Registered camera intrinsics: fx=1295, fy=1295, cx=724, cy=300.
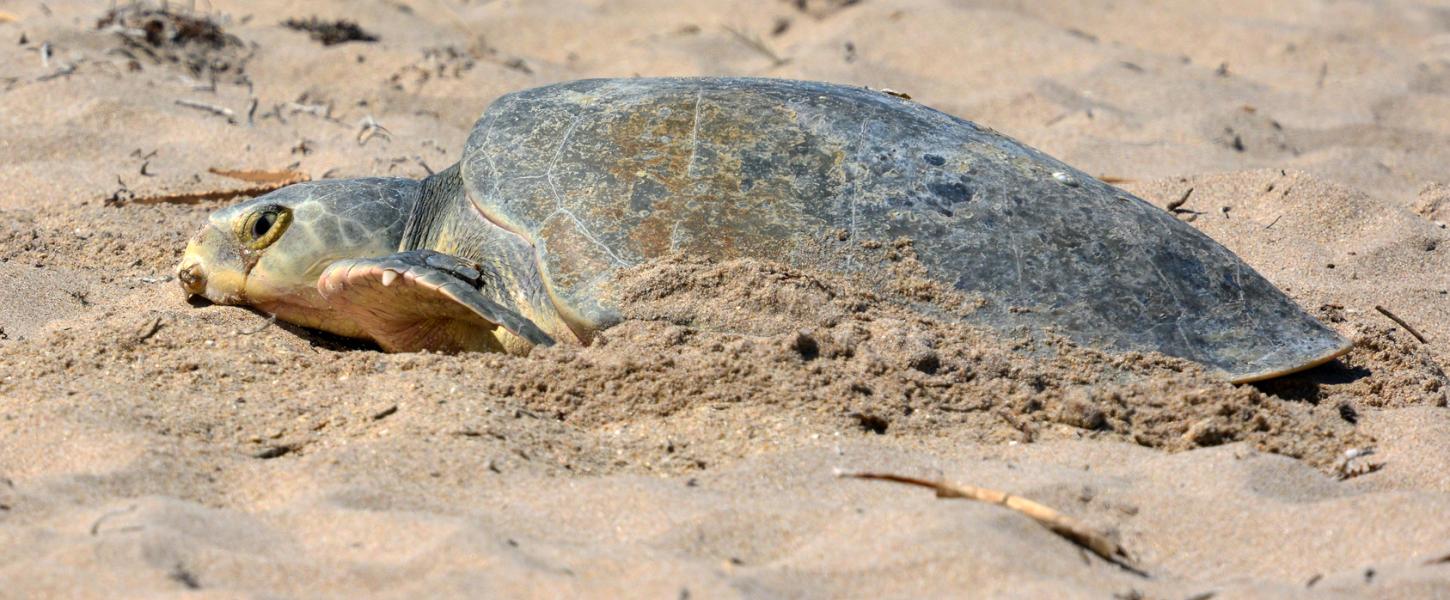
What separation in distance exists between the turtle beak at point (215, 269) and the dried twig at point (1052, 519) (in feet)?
6.83

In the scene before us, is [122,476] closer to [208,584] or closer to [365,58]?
[208,584]

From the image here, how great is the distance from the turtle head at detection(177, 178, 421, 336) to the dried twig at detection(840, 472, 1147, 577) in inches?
70.2

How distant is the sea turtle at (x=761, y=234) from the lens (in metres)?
3.01

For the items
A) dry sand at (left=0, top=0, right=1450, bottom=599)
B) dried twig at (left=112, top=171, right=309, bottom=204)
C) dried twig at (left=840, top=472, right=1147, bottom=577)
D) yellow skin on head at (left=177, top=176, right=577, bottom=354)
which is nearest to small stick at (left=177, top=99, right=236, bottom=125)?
dry sand at (left=0, top=0, right=1450, bottom=599)

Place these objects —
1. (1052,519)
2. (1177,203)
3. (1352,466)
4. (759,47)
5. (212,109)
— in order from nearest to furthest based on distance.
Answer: (1052,519)
(1352,466)
(1177,203)
(212,109)
(759,47)

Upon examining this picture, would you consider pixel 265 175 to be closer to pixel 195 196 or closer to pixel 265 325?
pixel 195 196

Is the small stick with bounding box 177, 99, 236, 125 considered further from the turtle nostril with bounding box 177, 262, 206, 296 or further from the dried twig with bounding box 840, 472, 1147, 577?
the dried twig with bounding box 840, 472, 1147, 577

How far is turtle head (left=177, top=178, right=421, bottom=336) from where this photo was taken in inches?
133

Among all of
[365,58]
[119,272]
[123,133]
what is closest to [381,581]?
[119,272]

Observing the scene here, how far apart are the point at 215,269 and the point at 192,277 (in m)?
0.07

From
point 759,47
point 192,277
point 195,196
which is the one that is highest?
point 192,277

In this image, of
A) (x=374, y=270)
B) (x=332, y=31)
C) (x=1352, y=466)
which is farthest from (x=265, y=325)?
(x=332, y=31)

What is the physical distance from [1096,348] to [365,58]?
13.8ft

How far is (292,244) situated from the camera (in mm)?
3426
